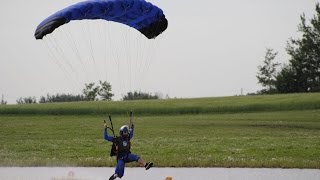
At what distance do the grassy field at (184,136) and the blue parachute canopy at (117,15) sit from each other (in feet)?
20.5

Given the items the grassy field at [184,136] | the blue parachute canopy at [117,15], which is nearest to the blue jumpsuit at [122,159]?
the blue parachute canopy at [117,15]

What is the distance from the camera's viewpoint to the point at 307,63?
10412cm

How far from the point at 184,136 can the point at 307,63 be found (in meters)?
68.9

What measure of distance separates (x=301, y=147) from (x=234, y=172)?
9.88 m

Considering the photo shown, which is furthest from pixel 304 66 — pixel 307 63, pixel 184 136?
pixel 184 136

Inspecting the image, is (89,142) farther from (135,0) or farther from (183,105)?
(183,105)

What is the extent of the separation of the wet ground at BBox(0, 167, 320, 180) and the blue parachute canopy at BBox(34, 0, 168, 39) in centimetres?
499

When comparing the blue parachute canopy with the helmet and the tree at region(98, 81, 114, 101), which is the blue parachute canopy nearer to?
the helmet

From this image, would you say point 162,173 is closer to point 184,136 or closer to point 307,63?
point 184,136

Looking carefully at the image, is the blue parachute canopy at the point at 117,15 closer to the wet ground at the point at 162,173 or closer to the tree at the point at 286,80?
the wet ground at the point at 162,173

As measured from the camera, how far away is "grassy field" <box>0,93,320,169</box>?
27.1m

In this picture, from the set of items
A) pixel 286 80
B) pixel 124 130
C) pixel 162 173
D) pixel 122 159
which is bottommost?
pixel 162 173

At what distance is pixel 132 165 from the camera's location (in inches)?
1040

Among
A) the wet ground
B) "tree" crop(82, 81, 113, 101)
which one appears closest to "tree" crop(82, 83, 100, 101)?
"tree" crop(82, 81, 113, 101)
